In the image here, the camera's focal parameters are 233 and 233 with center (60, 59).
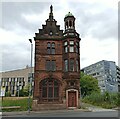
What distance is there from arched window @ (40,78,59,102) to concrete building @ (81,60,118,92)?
90.7m

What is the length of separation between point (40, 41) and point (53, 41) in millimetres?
2115

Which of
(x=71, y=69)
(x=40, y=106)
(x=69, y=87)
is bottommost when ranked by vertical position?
(x=40, y=106)

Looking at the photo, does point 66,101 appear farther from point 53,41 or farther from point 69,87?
point 53,41

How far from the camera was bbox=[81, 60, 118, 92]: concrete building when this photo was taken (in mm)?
127062

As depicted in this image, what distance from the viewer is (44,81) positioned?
118 ft

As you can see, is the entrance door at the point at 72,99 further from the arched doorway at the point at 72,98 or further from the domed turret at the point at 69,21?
the domed turret at the point at 69,21

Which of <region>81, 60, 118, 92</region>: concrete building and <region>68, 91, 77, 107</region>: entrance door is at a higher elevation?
<region>81, 60, 118, 92</region>: concrete building

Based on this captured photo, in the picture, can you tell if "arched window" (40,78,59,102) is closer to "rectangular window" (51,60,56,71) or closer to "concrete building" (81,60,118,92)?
"rectangular window" (51,60,56,71)

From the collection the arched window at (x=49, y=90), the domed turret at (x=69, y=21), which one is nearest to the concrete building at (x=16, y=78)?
the domed turret at (x=69, y=21)

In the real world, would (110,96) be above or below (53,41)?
below

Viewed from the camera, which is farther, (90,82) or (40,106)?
(90,82)

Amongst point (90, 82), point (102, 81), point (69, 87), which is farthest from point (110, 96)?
point (102, 81)

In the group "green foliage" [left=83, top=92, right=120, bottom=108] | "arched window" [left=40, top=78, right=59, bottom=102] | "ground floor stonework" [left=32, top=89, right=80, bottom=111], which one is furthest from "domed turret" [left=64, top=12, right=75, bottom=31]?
"green foliage" [left=83, top=92, right=120, bottom=108]

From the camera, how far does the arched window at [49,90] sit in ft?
117
